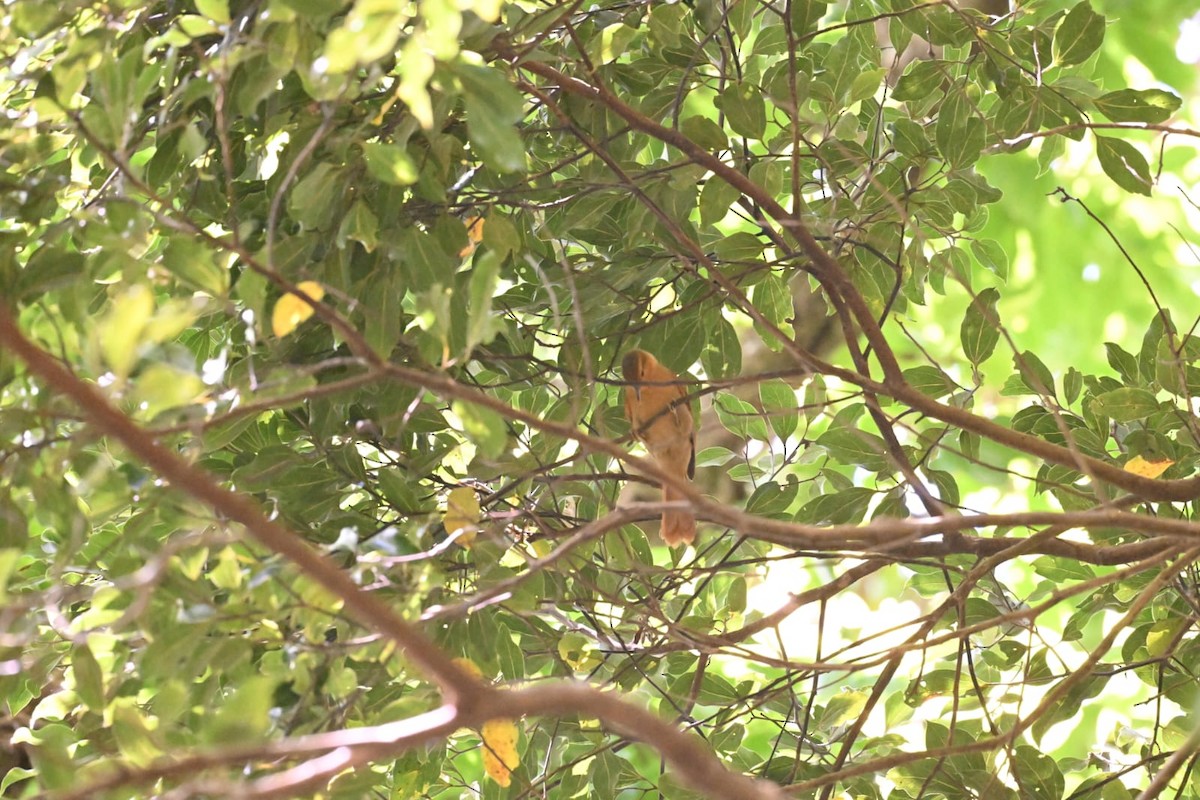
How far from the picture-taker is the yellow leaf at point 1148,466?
5.77ft

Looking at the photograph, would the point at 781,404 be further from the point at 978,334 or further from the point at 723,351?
the point at 978,334

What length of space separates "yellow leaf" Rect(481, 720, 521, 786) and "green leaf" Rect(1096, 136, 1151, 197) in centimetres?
124

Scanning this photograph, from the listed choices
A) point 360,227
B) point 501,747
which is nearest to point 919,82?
point 360,227

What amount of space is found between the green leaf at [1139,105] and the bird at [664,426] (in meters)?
0.81

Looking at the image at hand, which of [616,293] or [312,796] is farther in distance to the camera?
[616,293]

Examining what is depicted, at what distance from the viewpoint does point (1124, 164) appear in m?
1.79

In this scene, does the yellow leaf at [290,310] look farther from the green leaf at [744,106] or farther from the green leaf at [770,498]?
the green leaf at [770,498]

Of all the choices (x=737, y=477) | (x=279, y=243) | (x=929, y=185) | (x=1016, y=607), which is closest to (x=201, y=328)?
(x=279, y=243)

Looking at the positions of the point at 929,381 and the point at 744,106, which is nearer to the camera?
the point at 744,106

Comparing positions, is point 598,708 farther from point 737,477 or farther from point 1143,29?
point 1143,29

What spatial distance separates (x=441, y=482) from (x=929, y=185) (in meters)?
0.97

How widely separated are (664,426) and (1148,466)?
2.71ft

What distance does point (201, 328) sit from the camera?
179cm

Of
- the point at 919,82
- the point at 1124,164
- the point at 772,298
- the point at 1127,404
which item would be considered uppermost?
the point at 919,82
